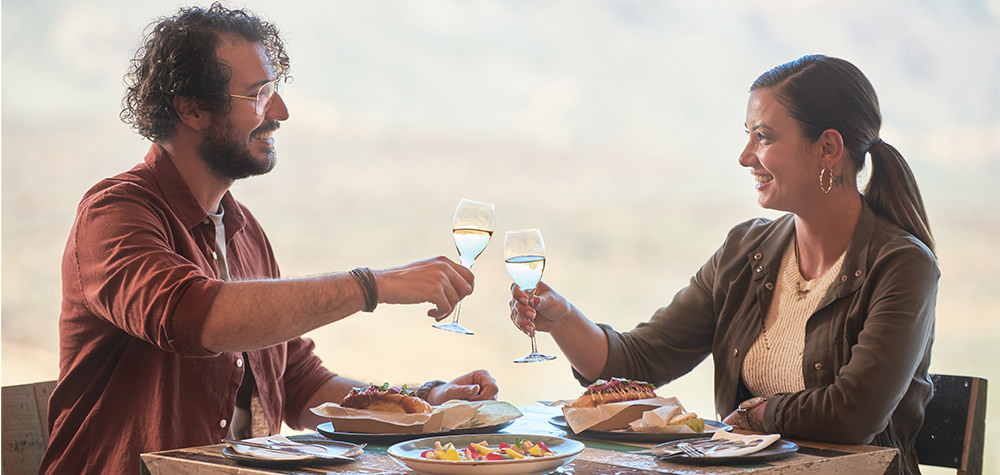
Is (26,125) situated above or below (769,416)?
above

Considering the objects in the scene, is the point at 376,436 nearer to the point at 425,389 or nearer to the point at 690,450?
the point at 425,389

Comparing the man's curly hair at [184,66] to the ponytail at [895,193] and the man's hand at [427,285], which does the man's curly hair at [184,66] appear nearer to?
the man's hand at [427,285]

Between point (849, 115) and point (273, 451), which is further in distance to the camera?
point (849, 115)

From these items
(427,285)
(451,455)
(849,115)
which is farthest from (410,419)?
(849,115)

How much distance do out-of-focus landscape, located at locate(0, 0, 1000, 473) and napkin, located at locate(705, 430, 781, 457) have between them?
3.52 m

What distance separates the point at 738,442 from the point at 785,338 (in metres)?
0.71

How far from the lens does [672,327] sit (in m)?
2.30

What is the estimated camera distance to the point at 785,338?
6.68 feet

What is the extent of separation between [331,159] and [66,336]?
3.31 m

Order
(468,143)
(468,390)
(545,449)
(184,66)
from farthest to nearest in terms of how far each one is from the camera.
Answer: (468,143), (184,66), (468,390), (545,449)

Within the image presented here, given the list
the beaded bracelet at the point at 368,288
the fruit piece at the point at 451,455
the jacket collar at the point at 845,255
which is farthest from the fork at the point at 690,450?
the jacket collar at the point at 845,255

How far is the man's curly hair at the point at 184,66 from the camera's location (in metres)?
2.07

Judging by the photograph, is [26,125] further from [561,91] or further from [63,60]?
[561,91]

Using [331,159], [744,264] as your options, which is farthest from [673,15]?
[744,264]
